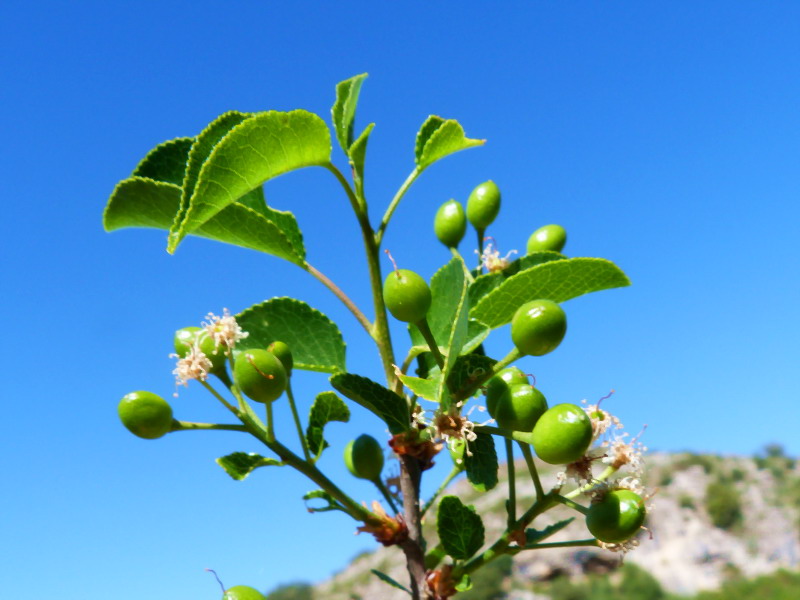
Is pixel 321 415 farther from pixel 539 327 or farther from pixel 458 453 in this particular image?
pixel 539 327

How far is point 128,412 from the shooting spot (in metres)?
1.55

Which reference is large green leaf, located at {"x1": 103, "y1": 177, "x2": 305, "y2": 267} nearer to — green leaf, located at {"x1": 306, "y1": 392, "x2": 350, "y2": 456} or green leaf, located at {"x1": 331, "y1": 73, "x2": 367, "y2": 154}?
green leaf, located at {"x1": 331, "y1": 73, "x2": 367, "y2": 154}

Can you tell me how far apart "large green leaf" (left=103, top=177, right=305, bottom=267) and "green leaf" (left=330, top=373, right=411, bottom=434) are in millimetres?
382

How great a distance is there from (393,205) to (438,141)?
0.63 ft

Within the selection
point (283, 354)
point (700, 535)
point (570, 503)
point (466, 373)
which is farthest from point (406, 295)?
point (700, 535)

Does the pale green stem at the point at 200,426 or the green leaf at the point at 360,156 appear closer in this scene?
the pale green stem at the point at 200,426

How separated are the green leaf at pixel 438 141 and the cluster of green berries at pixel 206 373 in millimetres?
590

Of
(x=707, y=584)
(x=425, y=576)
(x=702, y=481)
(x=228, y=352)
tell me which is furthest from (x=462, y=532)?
(x=702, y=481)

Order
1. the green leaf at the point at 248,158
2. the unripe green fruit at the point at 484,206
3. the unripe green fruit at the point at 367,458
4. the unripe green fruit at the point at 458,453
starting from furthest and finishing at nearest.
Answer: the unripe green fruit at the point at 484,206
the unripe green fruit at the point at 367,458
the unripe green fruit at the point at 458,453
the green leaf at the point at 248,158

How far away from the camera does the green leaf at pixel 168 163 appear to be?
171 cm

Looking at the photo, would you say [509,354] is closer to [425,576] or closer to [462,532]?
[462,532]

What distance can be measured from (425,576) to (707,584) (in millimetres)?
60850

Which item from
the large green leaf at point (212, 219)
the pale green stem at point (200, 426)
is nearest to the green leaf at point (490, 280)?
the large green leaf at point (212, 219)

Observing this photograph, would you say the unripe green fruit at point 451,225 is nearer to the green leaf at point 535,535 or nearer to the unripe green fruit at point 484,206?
the unripe green fruit at point 484,206
